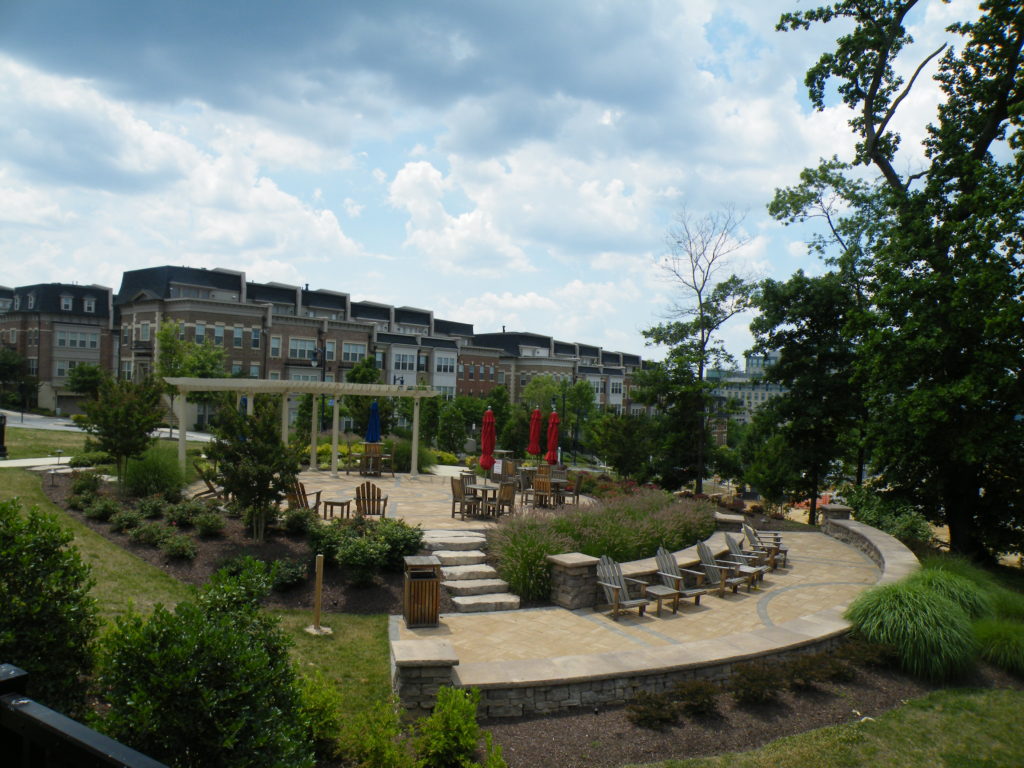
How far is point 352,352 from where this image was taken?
6028cm

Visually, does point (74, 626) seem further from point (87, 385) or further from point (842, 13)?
A: point (87, 385)

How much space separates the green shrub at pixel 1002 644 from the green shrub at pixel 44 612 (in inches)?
A: 397

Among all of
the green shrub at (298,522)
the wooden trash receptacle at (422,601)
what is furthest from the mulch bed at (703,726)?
the green shrub at (298,522)

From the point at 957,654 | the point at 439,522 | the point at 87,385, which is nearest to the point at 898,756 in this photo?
the point at 957,654


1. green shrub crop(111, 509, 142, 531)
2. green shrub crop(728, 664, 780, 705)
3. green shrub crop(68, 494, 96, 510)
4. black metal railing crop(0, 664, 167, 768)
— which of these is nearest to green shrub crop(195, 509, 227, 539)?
green shrub crop(111, 509, 142, 531)

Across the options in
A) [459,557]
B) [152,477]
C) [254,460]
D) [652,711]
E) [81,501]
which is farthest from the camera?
[152,477]

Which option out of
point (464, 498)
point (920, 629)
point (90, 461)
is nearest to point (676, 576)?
point (920, 629)

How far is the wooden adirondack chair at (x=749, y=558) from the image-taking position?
39.9 feet

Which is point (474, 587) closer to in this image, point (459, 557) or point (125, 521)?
point (459, 557)

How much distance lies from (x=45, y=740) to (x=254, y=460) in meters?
10.5

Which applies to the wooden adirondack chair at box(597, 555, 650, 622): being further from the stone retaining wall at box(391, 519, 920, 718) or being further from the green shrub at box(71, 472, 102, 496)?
A: the green shrub at box(71, 472, 102, 496)

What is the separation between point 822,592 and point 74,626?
1100 cm

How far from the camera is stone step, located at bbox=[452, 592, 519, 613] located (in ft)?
32.1

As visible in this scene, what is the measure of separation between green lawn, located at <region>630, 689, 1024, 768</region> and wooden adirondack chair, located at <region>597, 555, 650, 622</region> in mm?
3324
